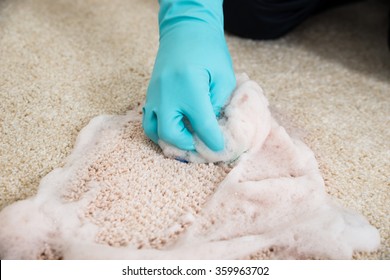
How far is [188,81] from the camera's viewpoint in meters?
→ 0.87

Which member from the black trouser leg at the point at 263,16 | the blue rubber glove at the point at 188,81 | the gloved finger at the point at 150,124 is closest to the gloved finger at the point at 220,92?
the blue rubber glove at the point at 188,81

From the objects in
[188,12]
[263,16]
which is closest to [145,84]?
[188,12]

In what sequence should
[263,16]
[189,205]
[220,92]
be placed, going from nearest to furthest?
[189,205] < [220,92] < [263,16]

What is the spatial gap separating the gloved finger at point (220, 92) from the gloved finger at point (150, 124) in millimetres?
132

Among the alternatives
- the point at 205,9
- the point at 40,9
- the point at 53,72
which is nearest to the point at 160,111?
the point at 205,9

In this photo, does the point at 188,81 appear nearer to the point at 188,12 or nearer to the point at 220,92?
the point at 220,92

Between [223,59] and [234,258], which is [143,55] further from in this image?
[234,258]

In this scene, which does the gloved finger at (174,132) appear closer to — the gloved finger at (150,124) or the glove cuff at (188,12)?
the gloved finger at (150,124)

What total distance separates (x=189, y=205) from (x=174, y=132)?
0.15m

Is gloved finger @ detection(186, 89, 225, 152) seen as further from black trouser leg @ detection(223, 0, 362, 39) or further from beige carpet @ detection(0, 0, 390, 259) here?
black trouser leg @ detection(223, 0, 362, 39)

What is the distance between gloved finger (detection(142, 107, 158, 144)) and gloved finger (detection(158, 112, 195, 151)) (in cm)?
2

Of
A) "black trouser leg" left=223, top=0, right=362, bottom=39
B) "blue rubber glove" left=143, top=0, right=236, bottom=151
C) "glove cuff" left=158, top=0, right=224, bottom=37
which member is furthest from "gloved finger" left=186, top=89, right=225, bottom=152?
"black trouser leg" left=223, top=0, right=362, bottom=39

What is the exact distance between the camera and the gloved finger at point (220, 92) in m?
0.93

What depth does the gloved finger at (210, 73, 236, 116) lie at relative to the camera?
36.6 inches
